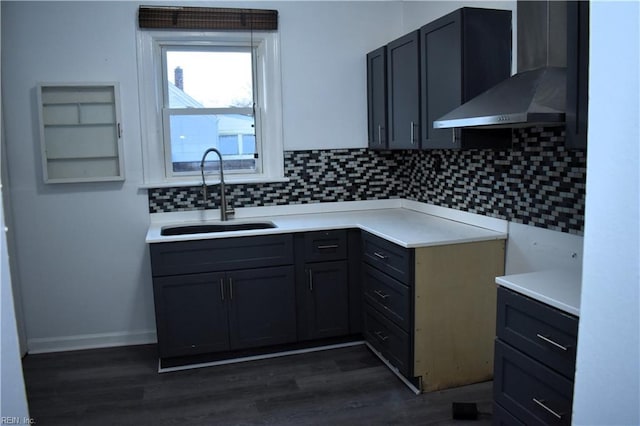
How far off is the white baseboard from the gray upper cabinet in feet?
8.10

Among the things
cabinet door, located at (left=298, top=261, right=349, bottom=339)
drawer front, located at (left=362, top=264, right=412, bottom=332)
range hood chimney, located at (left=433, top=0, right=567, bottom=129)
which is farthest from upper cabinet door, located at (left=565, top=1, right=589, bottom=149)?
cabinet door, located at (left=298, top=261, right=349, bottom=339)

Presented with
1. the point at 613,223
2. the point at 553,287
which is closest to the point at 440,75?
the point at 553,287

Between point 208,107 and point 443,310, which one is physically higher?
point 208,107

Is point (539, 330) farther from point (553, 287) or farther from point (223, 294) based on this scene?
point (223, 294)

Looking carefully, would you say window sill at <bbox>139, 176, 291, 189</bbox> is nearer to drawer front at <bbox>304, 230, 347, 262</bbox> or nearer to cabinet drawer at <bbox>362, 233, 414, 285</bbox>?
drawer front at <bbox>304, 230, 347, 262</bbox>

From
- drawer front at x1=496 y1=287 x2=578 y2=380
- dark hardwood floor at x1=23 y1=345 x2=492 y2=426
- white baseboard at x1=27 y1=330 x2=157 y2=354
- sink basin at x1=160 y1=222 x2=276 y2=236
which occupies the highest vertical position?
sink basin at x1=160 y1=222 x2=276 y2=236

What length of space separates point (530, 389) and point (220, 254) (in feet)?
6.38

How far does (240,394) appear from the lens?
9.78ft

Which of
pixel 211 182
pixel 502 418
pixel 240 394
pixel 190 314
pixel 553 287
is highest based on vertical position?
pixel 211 182

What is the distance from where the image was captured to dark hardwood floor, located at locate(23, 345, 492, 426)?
272cm

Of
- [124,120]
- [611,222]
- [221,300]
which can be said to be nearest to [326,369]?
[221,300]

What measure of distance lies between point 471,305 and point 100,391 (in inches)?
85.3

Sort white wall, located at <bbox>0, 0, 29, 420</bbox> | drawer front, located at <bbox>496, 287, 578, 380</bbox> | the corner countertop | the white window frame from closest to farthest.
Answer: white wall, located at <bbox>0, 0, 29, 420</bbox>, drawer front, located at <bbox>496, 287, 578, 380</bbox>, the corner countertop, the white window frame

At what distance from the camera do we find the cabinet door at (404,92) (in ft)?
10.7
